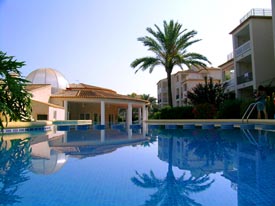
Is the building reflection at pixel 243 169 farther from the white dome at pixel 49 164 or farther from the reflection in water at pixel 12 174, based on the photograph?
the reflection in water at pixel 12 174

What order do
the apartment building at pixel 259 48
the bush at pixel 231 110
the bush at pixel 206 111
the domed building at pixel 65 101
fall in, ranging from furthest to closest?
1. the domed building at pixel 65 101
2. the apartment building at pixel 259 48
3. the bush at pixel 206 111
4. the bush at pixel 231 110

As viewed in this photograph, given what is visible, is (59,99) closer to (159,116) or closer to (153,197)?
(159,116)

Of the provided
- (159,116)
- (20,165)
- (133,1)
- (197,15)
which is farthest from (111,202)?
(159,116)

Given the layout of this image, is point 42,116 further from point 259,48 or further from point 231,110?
point 259,48

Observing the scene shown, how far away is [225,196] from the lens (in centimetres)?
406

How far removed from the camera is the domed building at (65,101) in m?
25.4

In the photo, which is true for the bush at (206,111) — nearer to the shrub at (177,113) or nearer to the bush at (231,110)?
the bush at (231,110)

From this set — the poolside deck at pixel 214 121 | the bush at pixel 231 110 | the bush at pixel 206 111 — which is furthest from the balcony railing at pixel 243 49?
the poolside deck at pixel 214 121

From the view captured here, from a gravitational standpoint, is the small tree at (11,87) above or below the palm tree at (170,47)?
below

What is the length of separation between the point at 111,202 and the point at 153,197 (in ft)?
2.18

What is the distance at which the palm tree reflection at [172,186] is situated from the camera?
391cm

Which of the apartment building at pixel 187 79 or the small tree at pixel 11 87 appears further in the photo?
the apartment building at pixel 187 79

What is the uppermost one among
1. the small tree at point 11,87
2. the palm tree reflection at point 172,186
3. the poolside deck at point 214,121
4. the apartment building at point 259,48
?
the apartment building at point 259,48

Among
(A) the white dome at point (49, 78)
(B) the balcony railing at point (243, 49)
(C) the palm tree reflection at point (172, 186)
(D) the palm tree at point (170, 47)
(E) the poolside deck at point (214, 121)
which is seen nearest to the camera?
(C) the palm tree reflection at point (172, 186)
